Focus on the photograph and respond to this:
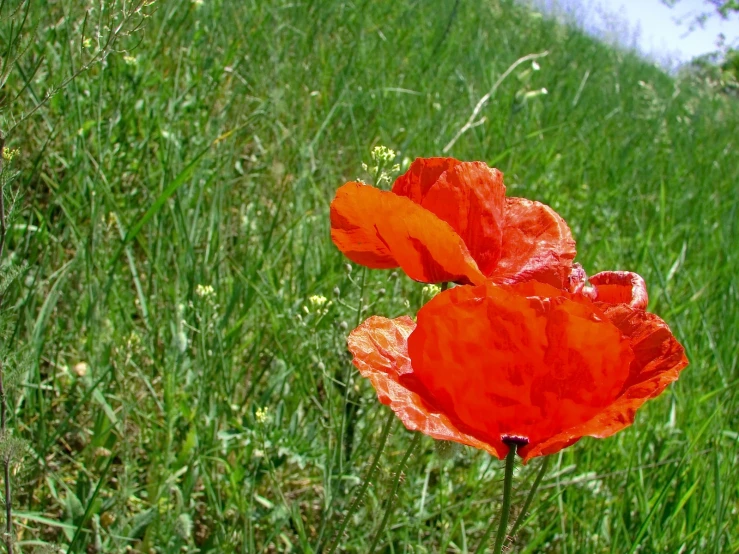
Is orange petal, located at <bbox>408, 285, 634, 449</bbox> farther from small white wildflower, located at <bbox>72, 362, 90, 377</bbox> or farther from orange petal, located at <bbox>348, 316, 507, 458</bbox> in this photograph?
small white wildflower, located at <bbox>72, 362, 90, 377</bbox>

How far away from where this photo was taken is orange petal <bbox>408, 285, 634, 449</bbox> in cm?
70

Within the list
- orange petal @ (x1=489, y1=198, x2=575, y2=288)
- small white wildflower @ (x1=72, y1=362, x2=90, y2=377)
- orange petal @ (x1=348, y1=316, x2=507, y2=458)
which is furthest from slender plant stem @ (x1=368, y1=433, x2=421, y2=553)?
small white wildflower @ (x1=72, y1=362, x2=90, y2=377)

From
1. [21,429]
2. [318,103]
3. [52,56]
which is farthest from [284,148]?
[21,429]

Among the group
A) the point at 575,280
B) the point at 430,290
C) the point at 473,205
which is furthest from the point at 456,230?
the point at 430,290

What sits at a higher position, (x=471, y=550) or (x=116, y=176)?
(x=116, y=176)

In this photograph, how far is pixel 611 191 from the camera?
362 cm

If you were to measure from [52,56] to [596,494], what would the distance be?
79.9 inches

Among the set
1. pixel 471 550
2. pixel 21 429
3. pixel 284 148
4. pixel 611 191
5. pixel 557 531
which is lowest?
pixel 21 429

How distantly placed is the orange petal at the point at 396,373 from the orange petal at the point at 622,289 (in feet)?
0.89

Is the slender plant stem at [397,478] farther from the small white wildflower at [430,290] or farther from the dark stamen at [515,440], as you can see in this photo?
the small white wildflower at [430,290]

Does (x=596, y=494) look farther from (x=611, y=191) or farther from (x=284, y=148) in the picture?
(x=611, y=191)

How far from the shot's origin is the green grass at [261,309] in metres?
1.49

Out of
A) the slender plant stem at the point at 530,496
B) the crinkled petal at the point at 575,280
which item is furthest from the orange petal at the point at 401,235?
the slender plant stem at the point at 530,496

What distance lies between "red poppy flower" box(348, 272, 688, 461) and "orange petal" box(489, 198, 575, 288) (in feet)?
0.65
